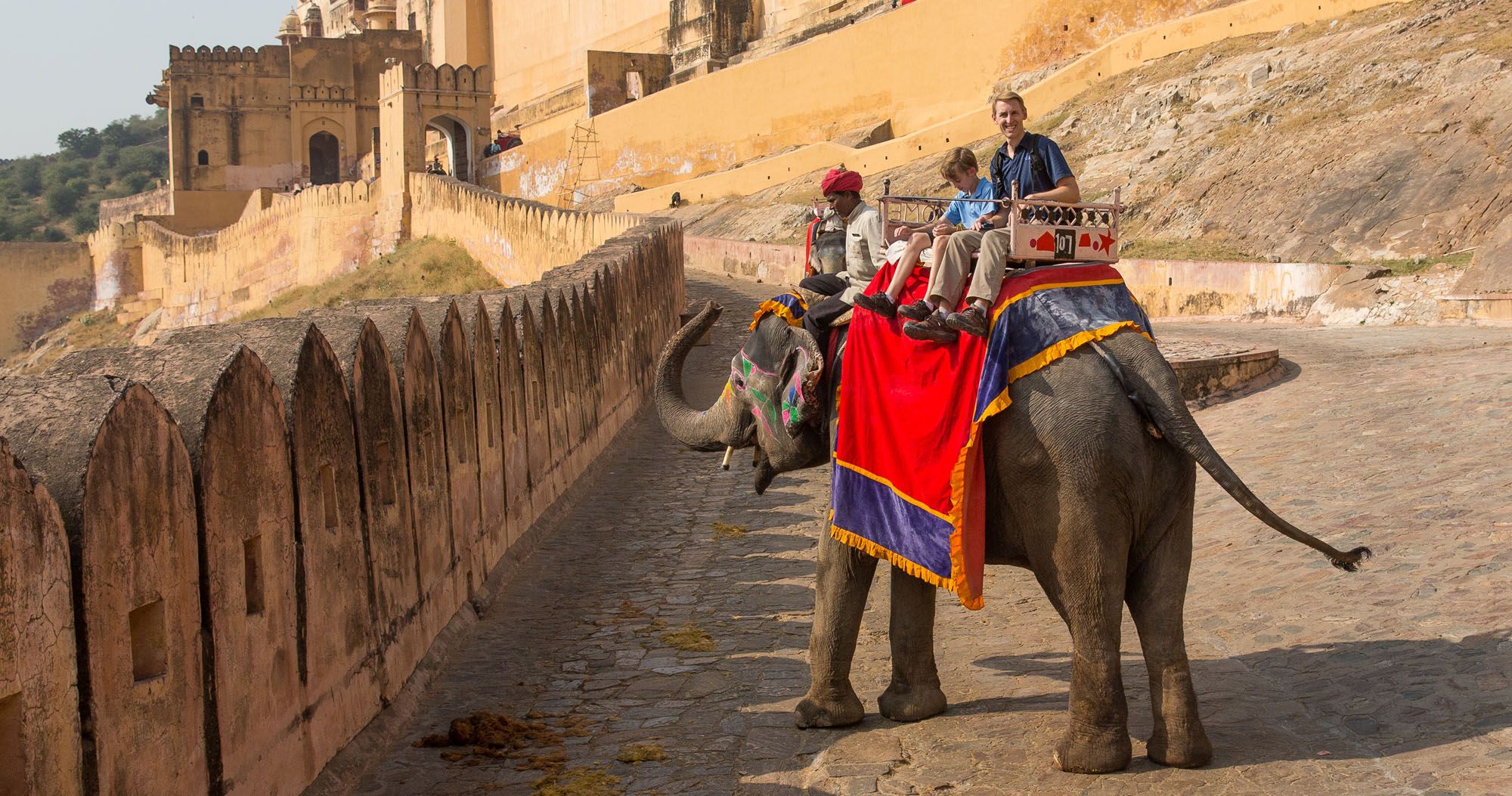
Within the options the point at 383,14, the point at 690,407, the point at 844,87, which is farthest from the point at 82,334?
the point at 690,407

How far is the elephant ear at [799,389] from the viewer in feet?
21.1

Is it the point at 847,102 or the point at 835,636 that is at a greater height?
the point at 847,102

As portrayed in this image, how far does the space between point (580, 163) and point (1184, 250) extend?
30.6m

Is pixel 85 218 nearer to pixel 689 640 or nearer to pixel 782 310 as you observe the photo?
pixel 689 640

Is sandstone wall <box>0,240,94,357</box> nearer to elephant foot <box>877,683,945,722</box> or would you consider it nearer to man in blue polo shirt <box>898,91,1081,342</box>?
man in blue polo shirt <box>898,91,1081,342</box>

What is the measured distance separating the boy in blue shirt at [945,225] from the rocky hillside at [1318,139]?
460 inches

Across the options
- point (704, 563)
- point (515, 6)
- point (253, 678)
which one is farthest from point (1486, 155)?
point (515, 6)

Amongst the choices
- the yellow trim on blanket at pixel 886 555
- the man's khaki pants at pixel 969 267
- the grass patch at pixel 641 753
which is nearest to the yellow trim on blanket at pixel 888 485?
the yellow trim on blanket at pixel 886 555

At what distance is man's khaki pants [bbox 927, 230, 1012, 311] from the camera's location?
225 inches

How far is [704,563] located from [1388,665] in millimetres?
4426

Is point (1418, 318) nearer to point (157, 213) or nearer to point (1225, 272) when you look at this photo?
point (1225, 272)

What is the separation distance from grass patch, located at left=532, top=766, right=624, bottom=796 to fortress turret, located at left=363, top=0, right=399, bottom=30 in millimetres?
73420

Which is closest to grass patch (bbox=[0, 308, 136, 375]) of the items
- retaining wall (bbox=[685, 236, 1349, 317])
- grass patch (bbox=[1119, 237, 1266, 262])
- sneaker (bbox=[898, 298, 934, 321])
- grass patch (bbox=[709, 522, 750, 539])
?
grass patch (bbox=[1119, 237, 1266, 262])

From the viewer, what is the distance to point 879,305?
6.03 m
